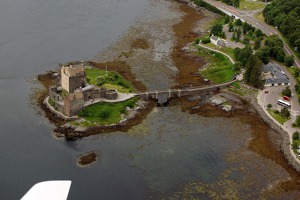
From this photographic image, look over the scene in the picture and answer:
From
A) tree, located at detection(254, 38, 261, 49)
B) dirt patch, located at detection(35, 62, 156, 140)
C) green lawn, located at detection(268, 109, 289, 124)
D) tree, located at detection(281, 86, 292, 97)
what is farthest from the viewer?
tree, located at detection(254, 38, 261, 49)

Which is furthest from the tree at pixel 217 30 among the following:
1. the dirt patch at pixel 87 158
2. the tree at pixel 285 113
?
the dirt patch at pixel 87 158

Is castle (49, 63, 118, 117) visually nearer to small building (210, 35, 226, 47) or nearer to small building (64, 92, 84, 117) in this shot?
small building (64, 92, 84, 117)

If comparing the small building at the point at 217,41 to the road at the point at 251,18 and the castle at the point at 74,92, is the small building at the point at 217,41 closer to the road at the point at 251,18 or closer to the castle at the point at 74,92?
the road at the point at 251,18

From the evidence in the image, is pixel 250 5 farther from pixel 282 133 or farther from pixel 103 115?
pixel 103 115

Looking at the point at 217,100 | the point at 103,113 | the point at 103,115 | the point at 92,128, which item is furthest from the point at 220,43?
the point at 92,128

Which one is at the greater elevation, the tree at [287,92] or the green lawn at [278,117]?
the tree at [287,92]

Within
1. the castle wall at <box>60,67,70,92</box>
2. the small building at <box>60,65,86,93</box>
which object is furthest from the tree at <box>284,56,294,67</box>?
the castle wall at <box>60,67,70,92</box>
